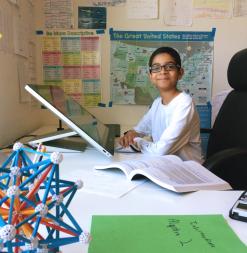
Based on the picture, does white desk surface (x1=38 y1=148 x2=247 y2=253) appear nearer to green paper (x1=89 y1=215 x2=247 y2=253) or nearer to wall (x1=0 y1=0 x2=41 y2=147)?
green paper (x1=89 y1=215 x2=247 y2=253)

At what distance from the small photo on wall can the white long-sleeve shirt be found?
0.74 m

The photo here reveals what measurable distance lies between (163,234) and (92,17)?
5.27ft

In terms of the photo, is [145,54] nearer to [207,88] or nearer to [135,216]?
[207,88]

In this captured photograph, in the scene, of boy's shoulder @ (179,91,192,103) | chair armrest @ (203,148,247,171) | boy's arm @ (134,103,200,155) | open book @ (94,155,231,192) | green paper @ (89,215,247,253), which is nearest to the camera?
green paper @ (89,215,247,253)

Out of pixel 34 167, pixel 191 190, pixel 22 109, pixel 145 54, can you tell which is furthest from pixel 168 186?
pixel 145 54

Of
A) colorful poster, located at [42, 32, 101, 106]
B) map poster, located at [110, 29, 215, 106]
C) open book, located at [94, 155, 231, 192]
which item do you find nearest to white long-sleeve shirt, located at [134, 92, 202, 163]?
open book, located at [94, 155, 231, 192]

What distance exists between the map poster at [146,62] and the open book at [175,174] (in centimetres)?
104

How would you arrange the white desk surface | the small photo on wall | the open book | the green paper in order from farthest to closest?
the small photo on wall → the open book → the white desk surface → the green paper

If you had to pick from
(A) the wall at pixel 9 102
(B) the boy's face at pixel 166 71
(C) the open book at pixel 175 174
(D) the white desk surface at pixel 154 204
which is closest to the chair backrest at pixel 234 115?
(B) the boy's face at pixel 166 71

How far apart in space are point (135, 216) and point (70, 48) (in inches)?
59.3

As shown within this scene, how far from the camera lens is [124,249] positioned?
47cm

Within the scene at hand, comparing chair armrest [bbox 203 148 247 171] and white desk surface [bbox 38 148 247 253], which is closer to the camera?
white desk surface [bbox 38 148 247 253]

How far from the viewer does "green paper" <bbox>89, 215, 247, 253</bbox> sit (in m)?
0.48

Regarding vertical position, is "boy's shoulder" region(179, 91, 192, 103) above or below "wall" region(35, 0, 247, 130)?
below
